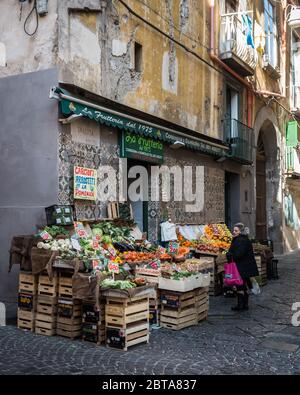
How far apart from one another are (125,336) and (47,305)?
1.40m

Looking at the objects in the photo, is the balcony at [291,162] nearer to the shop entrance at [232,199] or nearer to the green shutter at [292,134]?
the green shutter at [292,134]

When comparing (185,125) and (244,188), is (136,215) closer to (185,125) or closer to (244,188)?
(185,125)

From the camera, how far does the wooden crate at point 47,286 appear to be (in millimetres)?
6895

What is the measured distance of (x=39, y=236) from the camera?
7.35 meters

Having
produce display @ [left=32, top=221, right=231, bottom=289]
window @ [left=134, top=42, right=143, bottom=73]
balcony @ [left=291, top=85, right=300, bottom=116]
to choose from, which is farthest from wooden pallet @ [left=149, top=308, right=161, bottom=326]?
balcony @ [left=291, top=85, right=300, bottom=116]

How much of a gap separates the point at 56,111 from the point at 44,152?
2.39 feet

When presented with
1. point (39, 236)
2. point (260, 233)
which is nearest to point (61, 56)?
point (39, 236)

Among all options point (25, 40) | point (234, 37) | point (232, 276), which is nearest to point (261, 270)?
point (232, 276)

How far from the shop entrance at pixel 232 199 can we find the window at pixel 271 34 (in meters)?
5.20

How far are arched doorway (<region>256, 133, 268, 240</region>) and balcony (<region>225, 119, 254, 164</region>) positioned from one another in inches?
126

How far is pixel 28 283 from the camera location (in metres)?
7.17

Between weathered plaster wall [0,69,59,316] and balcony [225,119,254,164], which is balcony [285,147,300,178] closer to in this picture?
balcony [225,119,254,164]

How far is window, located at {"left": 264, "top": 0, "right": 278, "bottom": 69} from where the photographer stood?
18445 mm

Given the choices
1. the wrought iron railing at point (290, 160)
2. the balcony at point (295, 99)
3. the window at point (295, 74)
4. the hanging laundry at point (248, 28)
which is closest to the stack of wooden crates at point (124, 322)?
the hanging laundry at point (248, 28)
